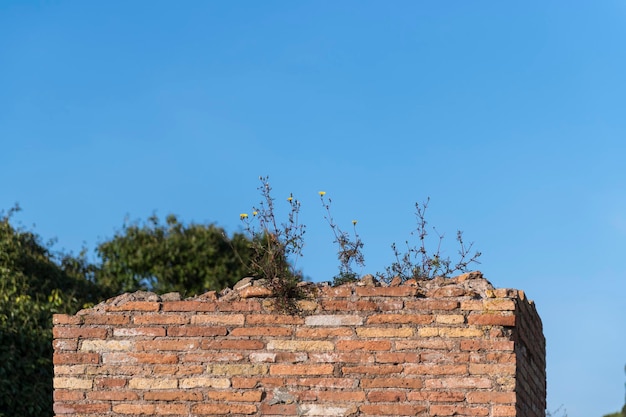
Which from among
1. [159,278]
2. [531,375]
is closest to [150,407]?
[531,375]

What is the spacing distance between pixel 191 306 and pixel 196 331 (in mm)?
200

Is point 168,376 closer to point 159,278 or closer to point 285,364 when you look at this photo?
point 285,364

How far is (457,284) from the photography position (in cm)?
747

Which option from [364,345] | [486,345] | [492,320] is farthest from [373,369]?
[492,320]

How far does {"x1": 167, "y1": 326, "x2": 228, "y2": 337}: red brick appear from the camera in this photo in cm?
Answer: 732

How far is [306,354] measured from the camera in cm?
721

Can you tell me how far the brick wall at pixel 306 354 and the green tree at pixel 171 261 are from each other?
1172cm

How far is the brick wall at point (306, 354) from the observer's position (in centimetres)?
708

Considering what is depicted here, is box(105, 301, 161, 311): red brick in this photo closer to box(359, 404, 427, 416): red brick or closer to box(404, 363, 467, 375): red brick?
box(359, 404, 427, 416): red brick

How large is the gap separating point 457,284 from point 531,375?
1.14m

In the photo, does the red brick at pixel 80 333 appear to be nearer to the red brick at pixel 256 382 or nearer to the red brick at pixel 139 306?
the red brick at pixel 139 306

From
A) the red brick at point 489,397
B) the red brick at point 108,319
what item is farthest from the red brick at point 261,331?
the red brick at point 489,397

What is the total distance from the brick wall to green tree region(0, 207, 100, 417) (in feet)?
15.3

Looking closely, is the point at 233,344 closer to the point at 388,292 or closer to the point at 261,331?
the point at 261,331
